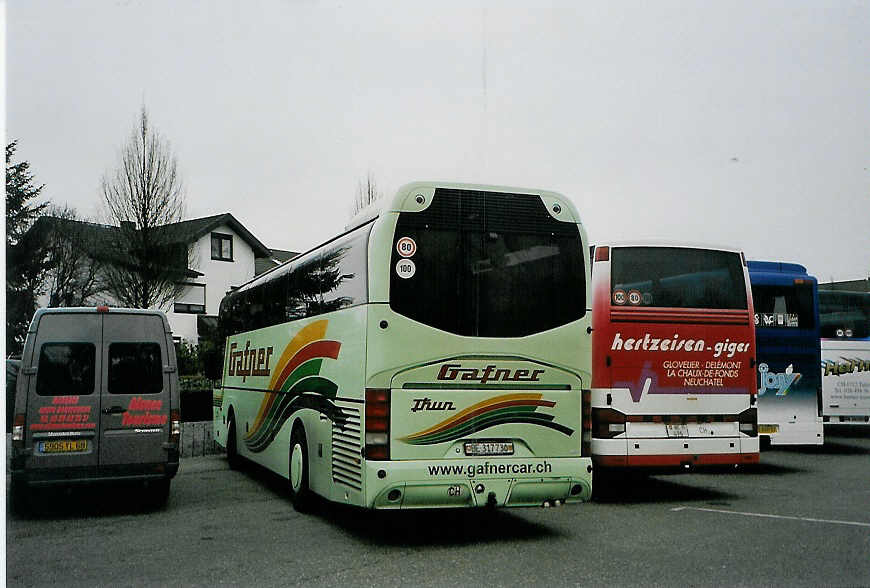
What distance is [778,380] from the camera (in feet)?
48.7

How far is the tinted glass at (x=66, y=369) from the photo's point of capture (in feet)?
34.2

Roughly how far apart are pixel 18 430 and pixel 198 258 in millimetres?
19332

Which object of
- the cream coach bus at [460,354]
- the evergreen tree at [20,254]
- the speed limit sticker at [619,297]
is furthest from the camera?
the evergreen tree at [20,254]

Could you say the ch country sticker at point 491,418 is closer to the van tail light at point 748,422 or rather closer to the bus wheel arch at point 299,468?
the bus wheel arch at point 299,468

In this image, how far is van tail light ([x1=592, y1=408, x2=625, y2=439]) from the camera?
37.0 feet

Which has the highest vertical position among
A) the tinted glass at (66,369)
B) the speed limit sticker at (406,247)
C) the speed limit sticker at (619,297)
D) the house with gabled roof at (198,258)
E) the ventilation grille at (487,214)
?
the house with gabled roof at (198,258)

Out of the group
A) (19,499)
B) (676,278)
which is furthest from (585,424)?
(19,499)

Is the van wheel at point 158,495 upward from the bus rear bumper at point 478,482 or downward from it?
downward

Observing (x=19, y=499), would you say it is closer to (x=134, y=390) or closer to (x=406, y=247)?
(x=134, y=390)

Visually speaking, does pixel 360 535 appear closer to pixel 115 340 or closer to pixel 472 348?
pixel 472 348

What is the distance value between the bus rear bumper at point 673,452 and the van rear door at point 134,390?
523 centimetres

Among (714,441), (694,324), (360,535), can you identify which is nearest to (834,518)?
(714,441)

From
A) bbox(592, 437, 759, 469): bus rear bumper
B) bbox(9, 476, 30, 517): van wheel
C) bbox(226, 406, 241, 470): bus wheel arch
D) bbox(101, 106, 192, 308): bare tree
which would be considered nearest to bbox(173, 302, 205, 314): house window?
bbox(101, 106, 192, 308): bare tree

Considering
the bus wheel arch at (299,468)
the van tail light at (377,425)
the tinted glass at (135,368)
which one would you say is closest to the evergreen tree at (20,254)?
the tinted glass at (135,368)
